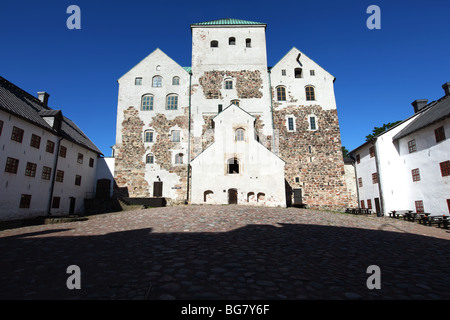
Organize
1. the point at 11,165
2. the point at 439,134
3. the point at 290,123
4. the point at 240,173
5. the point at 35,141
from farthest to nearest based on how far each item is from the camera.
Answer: the point at 290,123
the point at 240,173
the point at 35,141
the point at 439,134
the point at 11,165

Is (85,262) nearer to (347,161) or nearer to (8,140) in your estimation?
(8,140)

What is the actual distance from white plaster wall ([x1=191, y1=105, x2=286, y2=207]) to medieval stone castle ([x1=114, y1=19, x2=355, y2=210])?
243 mm

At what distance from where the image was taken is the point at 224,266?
5.75 metres

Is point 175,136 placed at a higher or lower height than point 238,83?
lower

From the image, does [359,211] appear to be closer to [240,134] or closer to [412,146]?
[412,146]

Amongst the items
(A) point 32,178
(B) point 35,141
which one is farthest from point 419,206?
(B) point 35,141

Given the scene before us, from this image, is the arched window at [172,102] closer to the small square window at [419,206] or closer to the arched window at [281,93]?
the arched window at [281,93]

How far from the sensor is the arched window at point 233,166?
24098 millimetres

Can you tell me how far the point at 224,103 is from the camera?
29.1 m

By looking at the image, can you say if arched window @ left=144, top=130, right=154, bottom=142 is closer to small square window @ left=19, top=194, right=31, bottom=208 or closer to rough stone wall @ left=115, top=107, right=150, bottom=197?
rough stone wall @ left=115, top=107, right=150, bottom=197

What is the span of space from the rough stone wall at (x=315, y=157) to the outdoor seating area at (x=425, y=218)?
523 cm

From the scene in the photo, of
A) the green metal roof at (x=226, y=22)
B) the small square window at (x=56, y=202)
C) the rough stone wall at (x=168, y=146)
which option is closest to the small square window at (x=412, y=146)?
the rough stone wall at (x=168, y=146)

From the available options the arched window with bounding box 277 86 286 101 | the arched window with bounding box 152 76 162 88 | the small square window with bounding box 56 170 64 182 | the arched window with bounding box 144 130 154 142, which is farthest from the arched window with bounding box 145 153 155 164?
the arched window with bounding box 277 86 286 101

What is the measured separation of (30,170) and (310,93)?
2977cm
